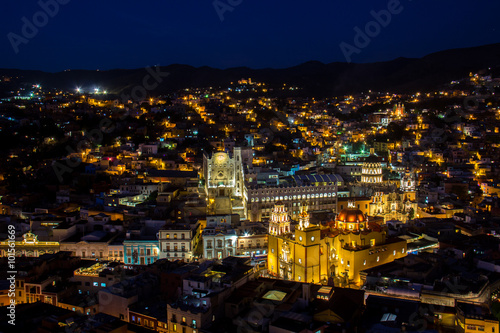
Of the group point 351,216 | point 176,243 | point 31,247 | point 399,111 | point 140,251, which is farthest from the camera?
point 399,111

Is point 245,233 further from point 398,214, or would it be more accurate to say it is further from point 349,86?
point 349,86

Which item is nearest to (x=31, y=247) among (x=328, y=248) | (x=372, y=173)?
(x=328, y=248)

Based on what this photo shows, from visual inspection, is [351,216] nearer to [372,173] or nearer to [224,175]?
[224,175]

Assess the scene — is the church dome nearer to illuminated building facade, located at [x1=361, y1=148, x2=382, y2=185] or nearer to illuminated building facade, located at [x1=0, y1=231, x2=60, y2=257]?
illuminated building facade, located at [x1=361, y1=148, x2=382, y2=185]

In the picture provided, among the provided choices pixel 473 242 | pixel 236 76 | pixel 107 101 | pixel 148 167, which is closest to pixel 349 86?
pixel 236 76

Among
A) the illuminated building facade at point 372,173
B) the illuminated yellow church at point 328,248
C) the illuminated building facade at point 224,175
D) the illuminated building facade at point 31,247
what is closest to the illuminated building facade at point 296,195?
the illuminated building facade at point 224,175

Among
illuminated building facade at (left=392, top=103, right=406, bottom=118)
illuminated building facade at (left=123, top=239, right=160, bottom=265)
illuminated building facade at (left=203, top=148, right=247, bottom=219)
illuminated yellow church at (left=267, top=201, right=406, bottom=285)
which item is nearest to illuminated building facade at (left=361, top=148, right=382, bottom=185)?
illuminated building facade at (left=203, top=148, right=247, bottom=219)

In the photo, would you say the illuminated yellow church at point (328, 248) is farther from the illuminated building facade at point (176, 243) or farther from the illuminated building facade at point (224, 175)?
the illuminated building facade at point (224, 175)

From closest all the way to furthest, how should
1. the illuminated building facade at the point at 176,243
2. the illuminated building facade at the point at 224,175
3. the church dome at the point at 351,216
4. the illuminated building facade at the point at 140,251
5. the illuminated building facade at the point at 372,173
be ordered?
1. the church dome at the point at 351,216
2. the illuminated building facade at the point at 176,243
3. the illuminated building facade at the point at 140,251
4. the illuminated building facade at the point at 224,175
5. the illuminated building facade at the point at 372,173
